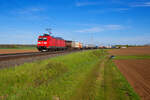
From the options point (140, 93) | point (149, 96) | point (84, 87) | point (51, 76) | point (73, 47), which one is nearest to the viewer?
point (149, 96)

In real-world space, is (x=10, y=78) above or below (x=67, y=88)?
above

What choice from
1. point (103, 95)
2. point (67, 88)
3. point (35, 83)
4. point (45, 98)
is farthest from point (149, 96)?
point (35, 83)

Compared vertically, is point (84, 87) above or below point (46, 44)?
below

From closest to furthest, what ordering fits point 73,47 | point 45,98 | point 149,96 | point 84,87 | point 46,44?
1. point 45,98
2. point 149,96
3. point 84,87
4. point 46,44
5. point 73,47

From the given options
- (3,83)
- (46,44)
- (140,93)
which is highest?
(46,44)

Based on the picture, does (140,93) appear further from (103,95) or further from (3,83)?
(3,83)

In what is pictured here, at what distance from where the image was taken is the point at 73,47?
7281cm

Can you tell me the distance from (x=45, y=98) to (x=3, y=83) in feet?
11.2

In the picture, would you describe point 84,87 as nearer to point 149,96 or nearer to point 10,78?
point 149,96

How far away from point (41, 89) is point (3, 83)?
2565mm

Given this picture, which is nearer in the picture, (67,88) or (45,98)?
(45,98)

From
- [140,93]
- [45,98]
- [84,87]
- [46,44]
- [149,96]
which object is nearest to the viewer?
[45,98]

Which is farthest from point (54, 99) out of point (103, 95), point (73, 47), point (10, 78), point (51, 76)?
point (73, 47)

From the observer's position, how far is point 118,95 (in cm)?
977
